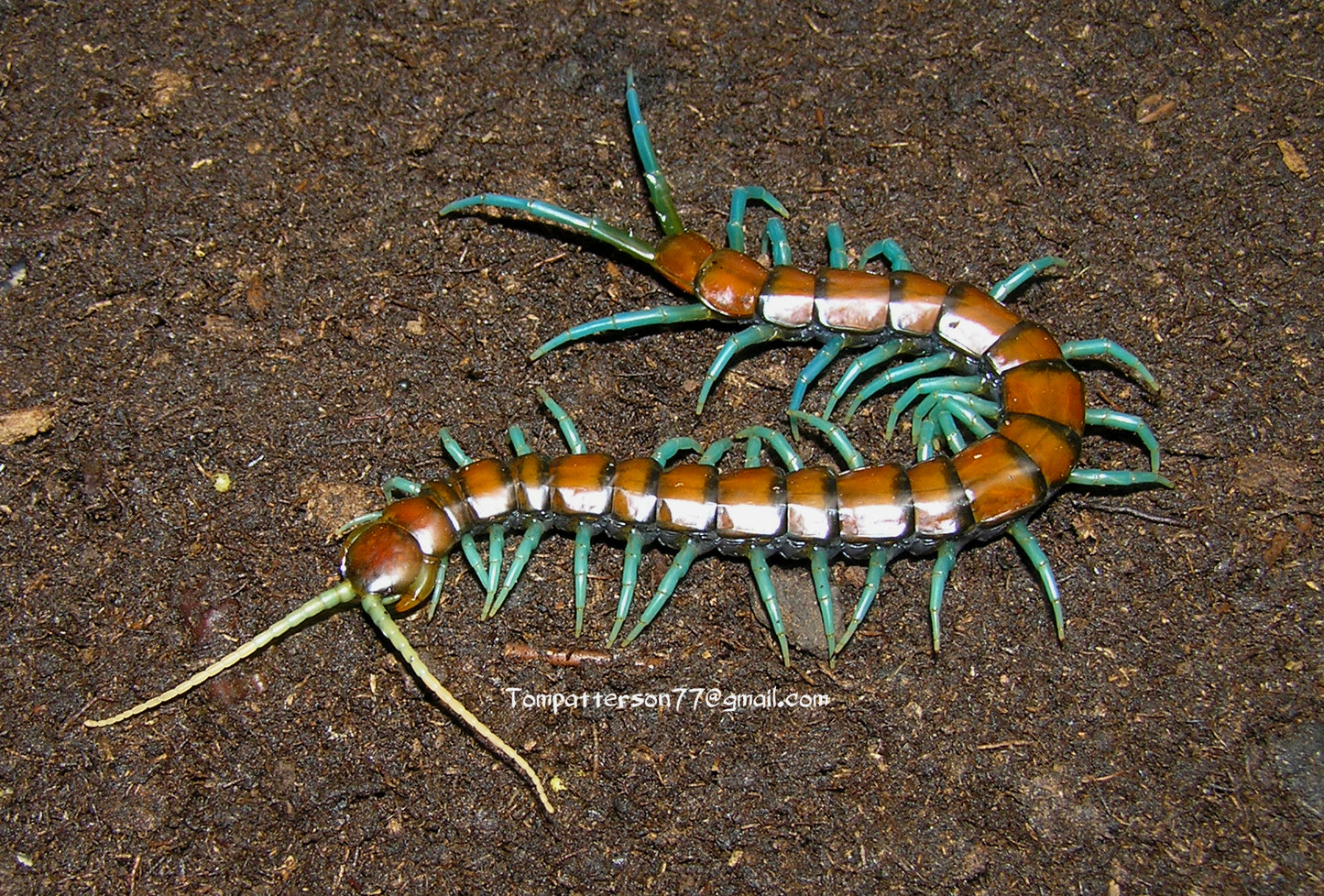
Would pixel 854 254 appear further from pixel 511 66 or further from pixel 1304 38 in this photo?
pixel 1304 38

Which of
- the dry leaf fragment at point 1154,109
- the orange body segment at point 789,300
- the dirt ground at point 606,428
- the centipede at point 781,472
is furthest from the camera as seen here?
the dry leaf fragment at point 1154,109

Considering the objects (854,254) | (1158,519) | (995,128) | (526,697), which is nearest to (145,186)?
(526,697)

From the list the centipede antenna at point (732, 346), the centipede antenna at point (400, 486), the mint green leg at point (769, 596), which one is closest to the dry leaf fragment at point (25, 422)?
the centipede antenna at point (400, 486)

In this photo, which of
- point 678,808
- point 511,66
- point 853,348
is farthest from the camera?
point 511,66

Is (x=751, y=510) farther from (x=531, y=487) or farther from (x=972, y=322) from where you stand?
(x=972, y=322)

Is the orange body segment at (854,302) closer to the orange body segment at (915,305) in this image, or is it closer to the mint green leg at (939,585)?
the orange body segment at (915,305)

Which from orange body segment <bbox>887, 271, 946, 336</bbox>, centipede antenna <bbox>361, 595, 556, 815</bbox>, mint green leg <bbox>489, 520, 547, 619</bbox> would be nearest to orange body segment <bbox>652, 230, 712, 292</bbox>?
orange body segment <bbox>887, 271, 946, 336</bbox>
